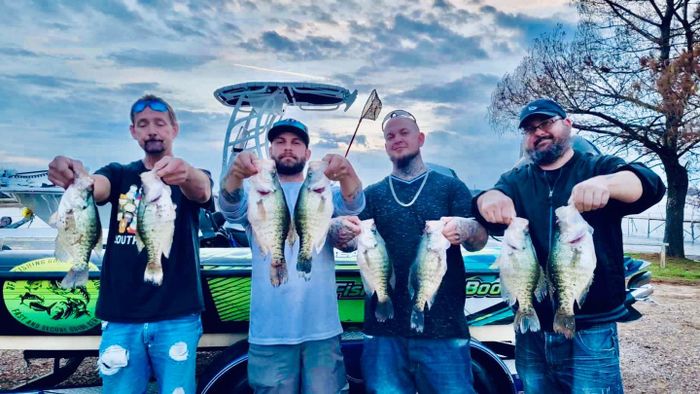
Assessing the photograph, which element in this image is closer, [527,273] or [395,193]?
[527,273]

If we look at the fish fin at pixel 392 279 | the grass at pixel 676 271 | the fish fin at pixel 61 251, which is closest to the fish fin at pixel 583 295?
the fish fin at pixel 392 279

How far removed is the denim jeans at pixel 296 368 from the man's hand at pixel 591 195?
1676 millimetres

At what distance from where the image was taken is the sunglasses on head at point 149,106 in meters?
3.25

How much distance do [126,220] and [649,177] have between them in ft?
10.00

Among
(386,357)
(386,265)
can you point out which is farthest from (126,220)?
(386,357)

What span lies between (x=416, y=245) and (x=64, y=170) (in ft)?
7.02

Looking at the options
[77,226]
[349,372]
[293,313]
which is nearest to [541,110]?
[293,313]

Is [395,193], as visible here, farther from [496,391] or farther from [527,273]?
[496,391]

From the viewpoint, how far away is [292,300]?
3244 mm

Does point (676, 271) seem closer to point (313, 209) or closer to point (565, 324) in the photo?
point (565, 324)

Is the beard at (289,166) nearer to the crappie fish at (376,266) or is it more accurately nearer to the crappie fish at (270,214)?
the crappie fish at (270,214)

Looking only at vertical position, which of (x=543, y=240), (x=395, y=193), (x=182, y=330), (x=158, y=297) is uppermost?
(x=395, y=193)

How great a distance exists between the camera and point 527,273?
116 inches

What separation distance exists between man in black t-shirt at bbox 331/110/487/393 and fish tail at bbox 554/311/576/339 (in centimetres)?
63
